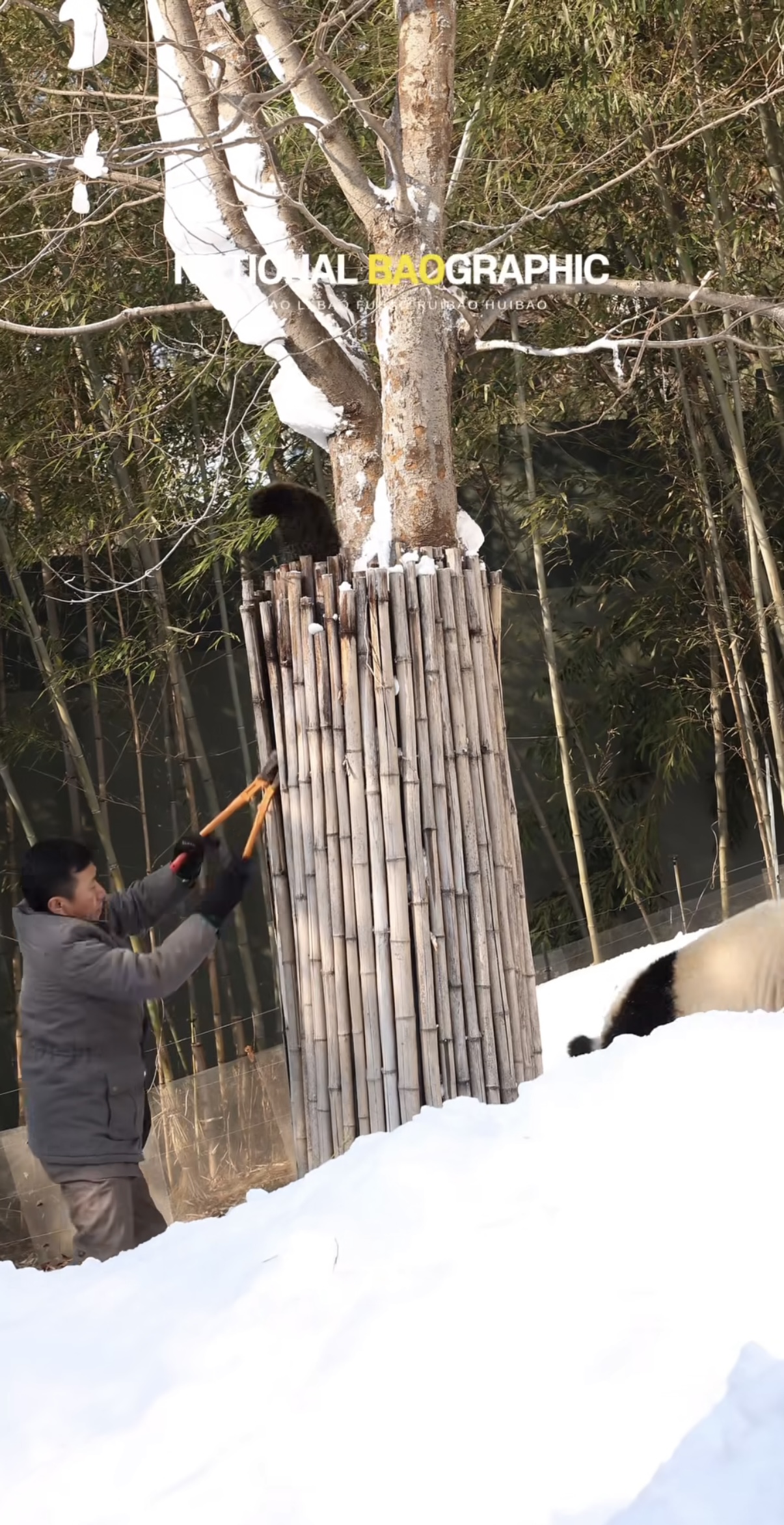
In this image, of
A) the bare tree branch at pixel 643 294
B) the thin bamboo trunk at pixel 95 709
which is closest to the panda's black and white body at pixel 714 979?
Answer: the bare tree branch at pixel 643 294

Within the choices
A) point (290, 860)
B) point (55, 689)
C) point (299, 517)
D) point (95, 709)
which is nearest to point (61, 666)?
point (95, 709)

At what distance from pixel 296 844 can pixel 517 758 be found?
126 inches

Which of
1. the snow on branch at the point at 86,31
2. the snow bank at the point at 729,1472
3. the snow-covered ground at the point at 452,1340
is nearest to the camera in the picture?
the snow bank at the point at 729,1472

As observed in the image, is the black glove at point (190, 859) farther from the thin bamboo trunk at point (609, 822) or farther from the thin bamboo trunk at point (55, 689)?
the thin bamboo trunk at point (609, 822)

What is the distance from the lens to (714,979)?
2.75 metres

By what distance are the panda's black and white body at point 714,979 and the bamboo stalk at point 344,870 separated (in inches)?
26.9

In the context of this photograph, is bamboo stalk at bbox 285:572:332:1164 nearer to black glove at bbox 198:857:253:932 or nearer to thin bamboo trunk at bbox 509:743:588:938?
black glove at bbox 198:857:253:932

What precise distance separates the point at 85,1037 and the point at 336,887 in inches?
19.8

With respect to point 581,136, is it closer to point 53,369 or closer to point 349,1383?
point 53,369

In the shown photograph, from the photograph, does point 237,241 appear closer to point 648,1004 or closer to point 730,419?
point 648,1004

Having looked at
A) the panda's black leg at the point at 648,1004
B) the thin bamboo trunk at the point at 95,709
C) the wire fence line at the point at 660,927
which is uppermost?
the thin bamboo trunk at the point at 95,709

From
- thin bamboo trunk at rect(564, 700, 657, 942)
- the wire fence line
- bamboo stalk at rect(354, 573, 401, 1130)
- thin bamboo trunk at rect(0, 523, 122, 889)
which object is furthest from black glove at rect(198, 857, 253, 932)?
thin bamboo trunk at rect(564, 700, 657, 942)

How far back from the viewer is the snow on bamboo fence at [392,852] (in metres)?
2.25

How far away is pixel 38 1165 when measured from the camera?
11.5 feet
